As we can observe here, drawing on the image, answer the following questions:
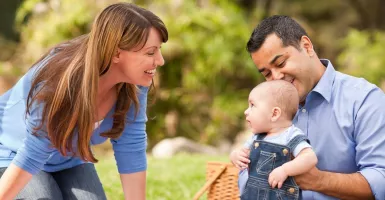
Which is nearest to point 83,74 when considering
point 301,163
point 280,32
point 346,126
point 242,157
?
point 242,157

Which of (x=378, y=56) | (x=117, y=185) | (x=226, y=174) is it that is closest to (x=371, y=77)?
(x=378, y=56)

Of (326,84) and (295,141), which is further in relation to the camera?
(326,84)

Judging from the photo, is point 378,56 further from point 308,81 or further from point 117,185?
point 308,81

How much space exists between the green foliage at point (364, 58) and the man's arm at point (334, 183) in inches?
287

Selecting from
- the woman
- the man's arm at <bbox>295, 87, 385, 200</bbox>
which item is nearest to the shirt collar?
the man's arm at <bbox>295, 87, 385, 200</bbox>

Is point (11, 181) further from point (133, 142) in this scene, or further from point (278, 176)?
point (278, 176)

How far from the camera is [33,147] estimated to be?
110 inches

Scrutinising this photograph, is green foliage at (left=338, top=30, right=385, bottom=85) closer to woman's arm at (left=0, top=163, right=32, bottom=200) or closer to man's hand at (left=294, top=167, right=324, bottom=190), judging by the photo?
man's hand at (left=294, top=167, right=324, bottom=190)

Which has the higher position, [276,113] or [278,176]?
[276,113]

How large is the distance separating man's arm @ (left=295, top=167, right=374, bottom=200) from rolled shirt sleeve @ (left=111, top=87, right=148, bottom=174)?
0.90 m

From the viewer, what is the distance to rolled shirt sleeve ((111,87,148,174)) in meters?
3.14

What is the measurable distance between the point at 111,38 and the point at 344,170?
1.14 m

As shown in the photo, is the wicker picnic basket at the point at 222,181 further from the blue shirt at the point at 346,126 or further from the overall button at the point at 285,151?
the overall button at the point at 285,151

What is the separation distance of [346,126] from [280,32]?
0.49m
